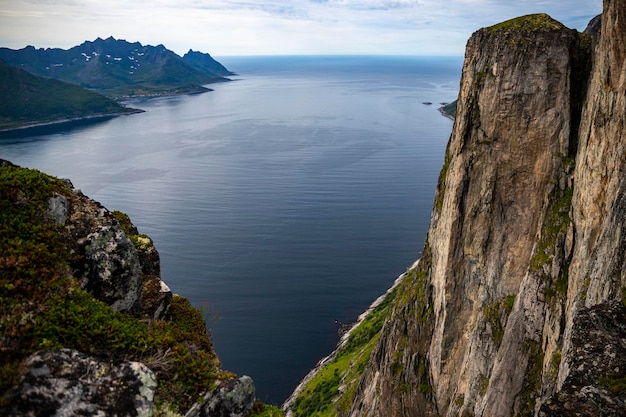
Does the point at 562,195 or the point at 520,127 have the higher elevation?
the point at 520,127

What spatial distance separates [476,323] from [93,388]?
28.6m

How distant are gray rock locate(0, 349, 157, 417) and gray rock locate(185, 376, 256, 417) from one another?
4.23ft

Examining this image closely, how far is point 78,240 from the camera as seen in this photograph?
11.5 meters

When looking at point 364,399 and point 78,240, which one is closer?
point 78,240

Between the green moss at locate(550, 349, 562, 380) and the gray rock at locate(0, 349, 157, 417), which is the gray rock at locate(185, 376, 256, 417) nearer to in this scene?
the gray rock at locate(0, 349, 157, 417)

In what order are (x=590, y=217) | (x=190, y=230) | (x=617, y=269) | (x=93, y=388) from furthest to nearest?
(x=190, y=230) → (x=590, y=217) → (x=617, y=269) → (x=93, y=388)

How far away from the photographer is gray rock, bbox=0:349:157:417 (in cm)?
730

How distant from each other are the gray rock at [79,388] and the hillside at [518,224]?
1414cm

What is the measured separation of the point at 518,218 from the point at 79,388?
29.0 metres

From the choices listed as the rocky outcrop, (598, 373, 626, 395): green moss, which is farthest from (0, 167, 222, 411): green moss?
(598, 373, 626, 395): green moss

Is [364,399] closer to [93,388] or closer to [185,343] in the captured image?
[185,343]

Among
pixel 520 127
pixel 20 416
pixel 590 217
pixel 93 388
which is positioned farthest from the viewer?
pixel 520 127

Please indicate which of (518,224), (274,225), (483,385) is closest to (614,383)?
(483,385)

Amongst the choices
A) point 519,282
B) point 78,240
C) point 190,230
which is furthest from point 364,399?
point 190,230
